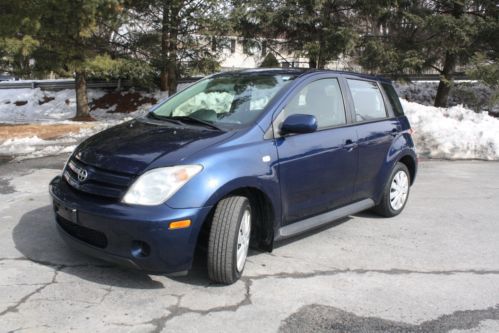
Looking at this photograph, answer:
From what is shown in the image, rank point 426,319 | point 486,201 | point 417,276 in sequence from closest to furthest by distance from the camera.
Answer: point 426,319, point 417,276, point 486,201

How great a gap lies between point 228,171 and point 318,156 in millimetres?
1124

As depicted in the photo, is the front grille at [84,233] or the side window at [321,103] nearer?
the front grille at [84,233]

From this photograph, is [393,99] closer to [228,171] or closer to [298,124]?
[298,124]

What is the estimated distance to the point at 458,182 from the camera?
829 centimetres

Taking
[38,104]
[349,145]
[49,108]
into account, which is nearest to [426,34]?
[349,145]

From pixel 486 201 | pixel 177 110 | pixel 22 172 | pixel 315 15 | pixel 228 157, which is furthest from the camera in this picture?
pixel 315 15

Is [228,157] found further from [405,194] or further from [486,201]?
[486,201]

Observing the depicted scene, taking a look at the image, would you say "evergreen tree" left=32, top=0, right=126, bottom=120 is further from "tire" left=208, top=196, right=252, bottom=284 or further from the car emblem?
"tire" left=208, top=196, right=252, bottom=284

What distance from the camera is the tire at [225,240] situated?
3756 millimetres

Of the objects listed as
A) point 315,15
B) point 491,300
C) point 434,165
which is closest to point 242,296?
point 491,300

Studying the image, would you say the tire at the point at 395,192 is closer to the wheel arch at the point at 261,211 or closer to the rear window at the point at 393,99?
the rear window at the point at 393,99

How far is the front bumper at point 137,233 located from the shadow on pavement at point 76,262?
13.3 inches

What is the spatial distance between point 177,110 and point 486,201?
468 centimetres

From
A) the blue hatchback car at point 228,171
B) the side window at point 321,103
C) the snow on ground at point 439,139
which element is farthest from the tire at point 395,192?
the snow on ground at point 439,139
